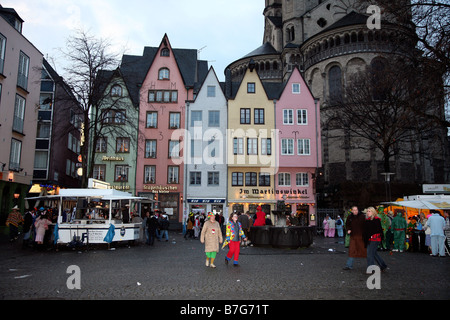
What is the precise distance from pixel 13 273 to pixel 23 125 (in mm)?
22384

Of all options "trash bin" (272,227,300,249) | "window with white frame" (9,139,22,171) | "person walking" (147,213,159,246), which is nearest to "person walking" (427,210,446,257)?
"trash bin" (272,227,300,249)

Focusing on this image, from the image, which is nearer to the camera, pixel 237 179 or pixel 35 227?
pixel 35 227

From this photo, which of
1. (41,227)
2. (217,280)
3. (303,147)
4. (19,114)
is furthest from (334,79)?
(217,280)

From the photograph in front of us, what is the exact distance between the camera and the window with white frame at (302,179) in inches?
1501

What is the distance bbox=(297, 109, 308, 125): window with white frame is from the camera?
38656 millimetres

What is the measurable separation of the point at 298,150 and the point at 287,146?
1.16 metres

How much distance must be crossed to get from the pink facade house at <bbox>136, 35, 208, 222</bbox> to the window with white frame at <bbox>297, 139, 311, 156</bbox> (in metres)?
11.9

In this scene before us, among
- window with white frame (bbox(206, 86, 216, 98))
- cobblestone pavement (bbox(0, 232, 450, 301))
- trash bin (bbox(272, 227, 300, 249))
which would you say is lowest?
cobblestone pavement (bbox(0, 232, 450, 301))

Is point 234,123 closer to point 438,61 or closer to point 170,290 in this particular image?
point 438,61

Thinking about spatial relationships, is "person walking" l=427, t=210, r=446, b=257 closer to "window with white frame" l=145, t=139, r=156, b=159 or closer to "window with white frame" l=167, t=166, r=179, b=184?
"window with white frame" l=167, t=166, r=179, b=184

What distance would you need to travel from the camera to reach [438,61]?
14.1 metres

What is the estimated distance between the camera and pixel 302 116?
38.9m

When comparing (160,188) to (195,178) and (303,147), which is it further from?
(303,147)
